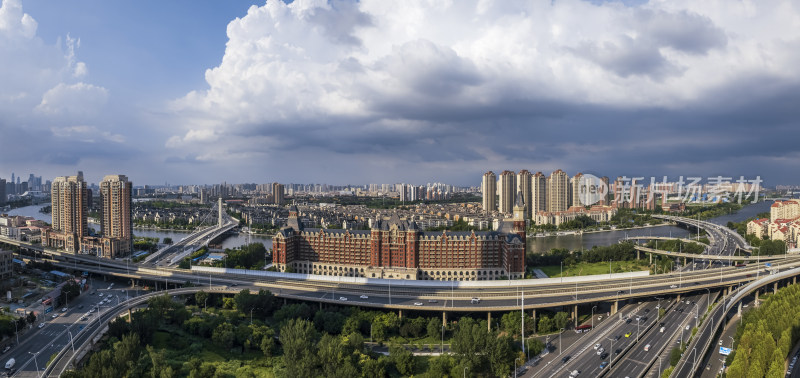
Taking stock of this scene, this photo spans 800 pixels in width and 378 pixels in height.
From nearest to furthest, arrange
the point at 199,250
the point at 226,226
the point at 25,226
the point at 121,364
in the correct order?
the point at 121,364 → the point at 199,250 → the point at 25,226 → the point at 226,226

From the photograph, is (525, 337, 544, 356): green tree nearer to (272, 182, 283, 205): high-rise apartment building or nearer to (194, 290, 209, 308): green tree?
(194, 290, 209, 308): green tree

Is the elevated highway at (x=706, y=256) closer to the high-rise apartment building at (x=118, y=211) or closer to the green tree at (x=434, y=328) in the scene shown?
the green tree at (x=434, y=328)

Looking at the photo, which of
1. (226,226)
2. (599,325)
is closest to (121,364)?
(599,325)

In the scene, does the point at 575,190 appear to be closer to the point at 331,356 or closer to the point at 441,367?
the point at 441,367

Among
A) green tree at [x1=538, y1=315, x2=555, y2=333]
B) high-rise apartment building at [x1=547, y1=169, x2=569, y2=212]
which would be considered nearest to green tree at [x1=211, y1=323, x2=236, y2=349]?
green tree at [x1=538, y1=315, x2=555, y2=333]

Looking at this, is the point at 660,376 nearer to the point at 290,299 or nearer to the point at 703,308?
the point at 703,308

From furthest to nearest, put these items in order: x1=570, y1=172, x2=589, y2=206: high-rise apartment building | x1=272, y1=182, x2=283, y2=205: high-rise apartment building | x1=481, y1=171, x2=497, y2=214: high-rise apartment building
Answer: x1=272, y1=182, x2=283, y2=205: high-rise apartment building < x1=481, y1=171, x2=497, y2=214: high-rise apartment building < x1=570, y1=172, x2=589, y2=206: high-rise apartment building
